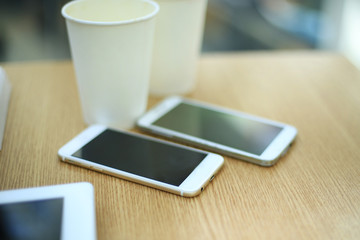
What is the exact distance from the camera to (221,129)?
61 cm

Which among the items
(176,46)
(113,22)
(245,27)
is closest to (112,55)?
(113,22)

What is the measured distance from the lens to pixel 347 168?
1.82 feet

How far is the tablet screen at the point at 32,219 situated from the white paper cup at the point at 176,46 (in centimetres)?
32

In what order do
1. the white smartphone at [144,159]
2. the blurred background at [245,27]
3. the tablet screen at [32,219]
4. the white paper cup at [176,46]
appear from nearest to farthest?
the tablet screen at [32,219]
the white smartphone at [144,159]
the white paper cup at [176,46]
the blurred background at [245,27]

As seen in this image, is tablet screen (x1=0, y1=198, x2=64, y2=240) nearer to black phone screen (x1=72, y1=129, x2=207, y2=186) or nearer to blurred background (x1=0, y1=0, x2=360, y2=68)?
black phone screen (x1=72, y1=129, x2=207, y2=186)

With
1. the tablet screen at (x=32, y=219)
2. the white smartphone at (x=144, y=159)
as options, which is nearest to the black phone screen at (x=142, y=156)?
the white smartphone at (x=144, y=159)

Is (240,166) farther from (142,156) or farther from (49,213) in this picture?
(49,213)

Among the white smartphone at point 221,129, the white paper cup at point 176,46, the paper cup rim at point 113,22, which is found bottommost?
the white smartphone at point 221,129

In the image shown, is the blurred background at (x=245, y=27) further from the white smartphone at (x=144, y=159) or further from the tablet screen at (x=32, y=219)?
the tablet screen at (x=32, y=219)

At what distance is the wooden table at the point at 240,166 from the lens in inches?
18.1

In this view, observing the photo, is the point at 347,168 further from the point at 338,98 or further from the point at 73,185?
the point at 73,185

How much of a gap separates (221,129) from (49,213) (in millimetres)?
276

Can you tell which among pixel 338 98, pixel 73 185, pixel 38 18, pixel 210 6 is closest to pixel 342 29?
pixel 210 6

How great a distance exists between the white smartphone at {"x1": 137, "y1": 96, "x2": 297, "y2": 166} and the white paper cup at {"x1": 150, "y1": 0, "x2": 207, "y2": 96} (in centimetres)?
5
